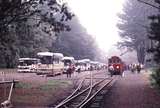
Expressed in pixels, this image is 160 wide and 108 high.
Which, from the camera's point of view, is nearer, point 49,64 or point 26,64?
point 49,64

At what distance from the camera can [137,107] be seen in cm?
2452

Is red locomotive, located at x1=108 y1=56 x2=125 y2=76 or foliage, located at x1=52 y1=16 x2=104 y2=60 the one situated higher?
foliage, located at x1=52 y1=16 x2=104 y2=60

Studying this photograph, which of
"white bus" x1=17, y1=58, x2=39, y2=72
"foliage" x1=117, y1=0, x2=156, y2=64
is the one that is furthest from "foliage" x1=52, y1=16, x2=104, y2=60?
"white bus" x1=17, y1=58, x2=39, y2=72

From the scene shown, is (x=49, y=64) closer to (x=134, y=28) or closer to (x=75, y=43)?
(x=134, y=28)

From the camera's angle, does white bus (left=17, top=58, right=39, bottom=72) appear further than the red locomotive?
Yes

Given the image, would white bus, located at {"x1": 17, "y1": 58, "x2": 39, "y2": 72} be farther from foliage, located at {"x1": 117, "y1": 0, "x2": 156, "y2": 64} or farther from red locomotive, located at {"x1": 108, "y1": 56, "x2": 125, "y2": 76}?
foliage, located at {"x1": 117, "y1": 0, "x2": 156, "y2": 64}

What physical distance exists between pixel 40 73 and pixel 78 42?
6171cm

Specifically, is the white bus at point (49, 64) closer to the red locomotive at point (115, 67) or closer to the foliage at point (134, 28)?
the red locomotive at point (115, 67)

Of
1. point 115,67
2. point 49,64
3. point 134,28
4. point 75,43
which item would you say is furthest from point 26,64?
point 75,43

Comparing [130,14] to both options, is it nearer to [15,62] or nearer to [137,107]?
[15,62]

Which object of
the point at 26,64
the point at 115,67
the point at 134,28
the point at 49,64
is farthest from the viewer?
the point at 134,28

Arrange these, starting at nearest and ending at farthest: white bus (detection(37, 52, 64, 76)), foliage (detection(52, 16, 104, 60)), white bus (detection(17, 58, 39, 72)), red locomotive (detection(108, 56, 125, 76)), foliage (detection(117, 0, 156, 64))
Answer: white bus (detection(37, 52, 64, 76)) → red locomotive (detection(108, 56, 125, 76)) → white bus (detection(17, 58, 39, 72)) → foliage (detection(117, 0, 156, 64)) → foliage (detection(52, 16, 104, 60))

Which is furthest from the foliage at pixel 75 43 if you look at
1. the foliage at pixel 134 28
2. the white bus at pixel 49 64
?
the white bus at pixel 49 64

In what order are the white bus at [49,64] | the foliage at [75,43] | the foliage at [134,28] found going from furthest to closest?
the foliage at [75,43], the foliage at [134,28], the white bus at [49,64]
